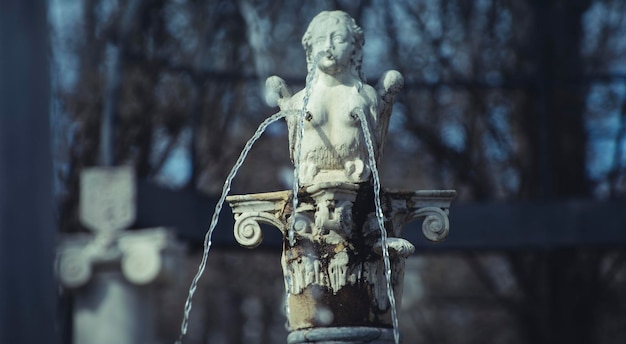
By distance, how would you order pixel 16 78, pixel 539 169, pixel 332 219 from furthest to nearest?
pixel 539 169 < pixel 332 219 < pixel 16 78

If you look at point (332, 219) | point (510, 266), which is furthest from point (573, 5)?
point (332, 219)

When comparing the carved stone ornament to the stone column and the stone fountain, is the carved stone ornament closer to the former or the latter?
the stone column

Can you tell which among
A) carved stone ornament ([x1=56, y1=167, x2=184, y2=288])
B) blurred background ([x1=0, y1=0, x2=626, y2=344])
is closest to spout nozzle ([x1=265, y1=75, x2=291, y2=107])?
carved stone ornament ([x1=56, y1=167, x2=184, y2=288])

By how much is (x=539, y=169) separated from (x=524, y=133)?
1.04 m

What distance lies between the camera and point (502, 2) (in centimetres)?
2444

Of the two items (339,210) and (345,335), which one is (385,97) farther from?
(345,335)

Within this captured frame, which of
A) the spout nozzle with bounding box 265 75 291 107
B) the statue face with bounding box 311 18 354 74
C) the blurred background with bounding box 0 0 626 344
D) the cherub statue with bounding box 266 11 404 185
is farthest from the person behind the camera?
the blurred background with bounding box 0 0 626 344

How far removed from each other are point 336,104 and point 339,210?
2.62 ft

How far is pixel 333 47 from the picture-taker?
439 inches

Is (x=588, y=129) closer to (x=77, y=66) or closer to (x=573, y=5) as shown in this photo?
(x=573, y=5)

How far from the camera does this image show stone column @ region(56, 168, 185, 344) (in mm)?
19422

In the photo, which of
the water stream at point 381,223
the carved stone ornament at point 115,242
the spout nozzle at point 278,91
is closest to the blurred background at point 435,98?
the carved stone ornament at point 115,242

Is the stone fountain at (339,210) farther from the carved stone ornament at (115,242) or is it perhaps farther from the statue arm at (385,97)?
the carved stone ornament at (115,242)

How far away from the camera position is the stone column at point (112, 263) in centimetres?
1942
